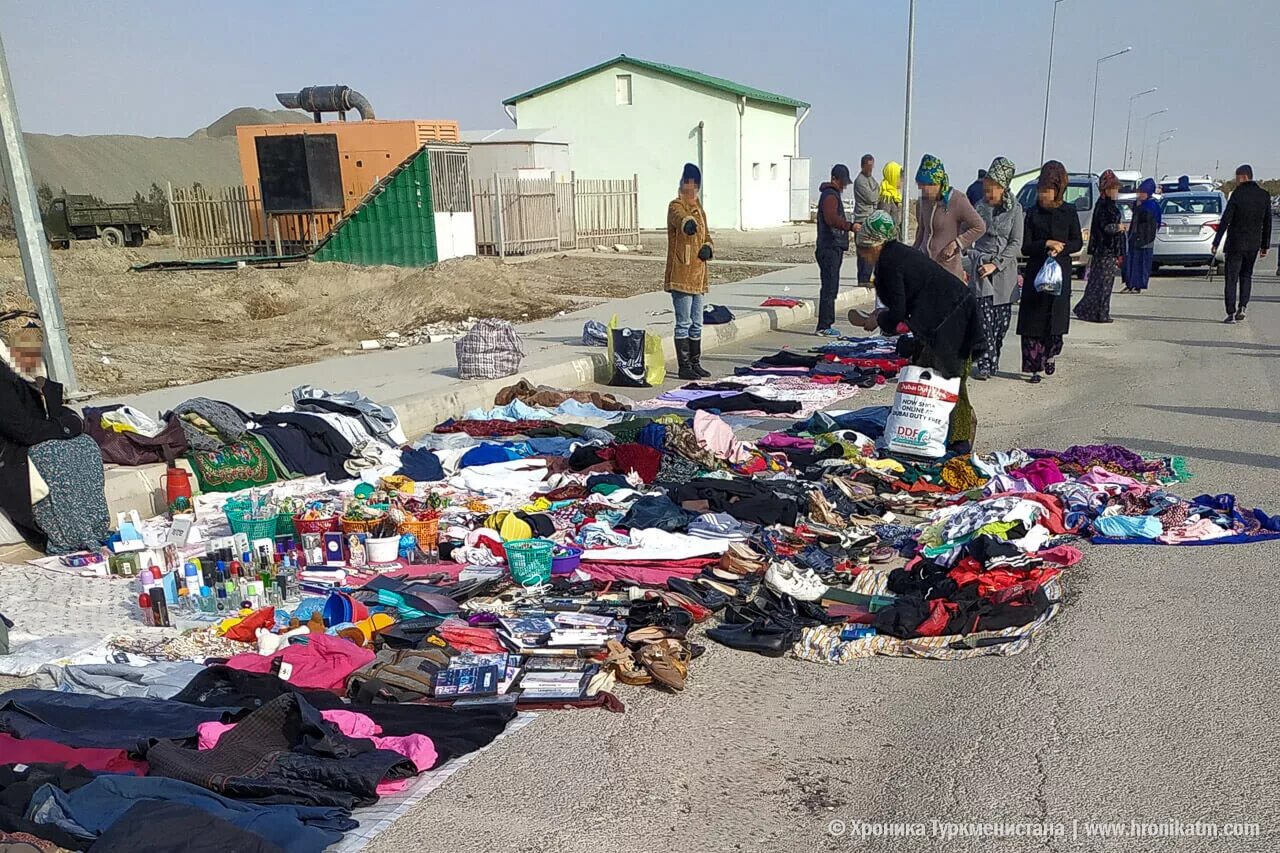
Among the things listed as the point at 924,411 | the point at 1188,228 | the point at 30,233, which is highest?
the point at 30,233

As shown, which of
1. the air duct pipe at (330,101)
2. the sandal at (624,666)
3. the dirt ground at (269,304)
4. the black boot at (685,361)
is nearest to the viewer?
the sandal at (624,666)

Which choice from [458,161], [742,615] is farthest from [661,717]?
[458,161]

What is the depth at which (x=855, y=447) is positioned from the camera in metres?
7.79

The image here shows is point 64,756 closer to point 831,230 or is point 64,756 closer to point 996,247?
point 996,247

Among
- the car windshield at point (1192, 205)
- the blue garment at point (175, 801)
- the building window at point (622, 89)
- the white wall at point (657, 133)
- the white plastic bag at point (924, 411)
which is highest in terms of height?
the building window at point (622, 89)

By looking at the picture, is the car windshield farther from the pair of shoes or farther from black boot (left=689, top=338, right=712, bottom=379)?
the pair of shoes

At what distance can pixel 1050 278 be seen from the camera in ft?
34.3

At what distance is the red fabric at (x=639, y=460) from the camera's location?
291 inches

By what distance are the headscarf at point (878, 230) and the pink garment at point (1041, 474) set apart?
193 cm

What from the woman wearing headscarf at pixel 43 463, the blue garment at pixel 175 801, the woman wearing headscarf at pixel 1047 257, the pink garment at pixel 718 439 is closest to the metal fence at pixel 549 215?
the woman wearing headscarf at pixel 1047 257

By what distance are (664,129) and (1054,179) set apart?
101 ft

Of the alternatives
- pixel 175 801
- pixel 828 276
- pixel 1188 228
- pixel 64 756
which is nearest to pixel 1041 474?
pixel 175 801

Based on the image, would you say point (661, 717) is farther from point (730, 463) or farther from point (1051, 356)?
point (1051, 356)

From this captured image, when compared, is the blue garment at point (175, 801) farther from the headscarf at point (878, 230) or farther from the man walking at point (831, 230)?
the man walking at point (831, 230)
